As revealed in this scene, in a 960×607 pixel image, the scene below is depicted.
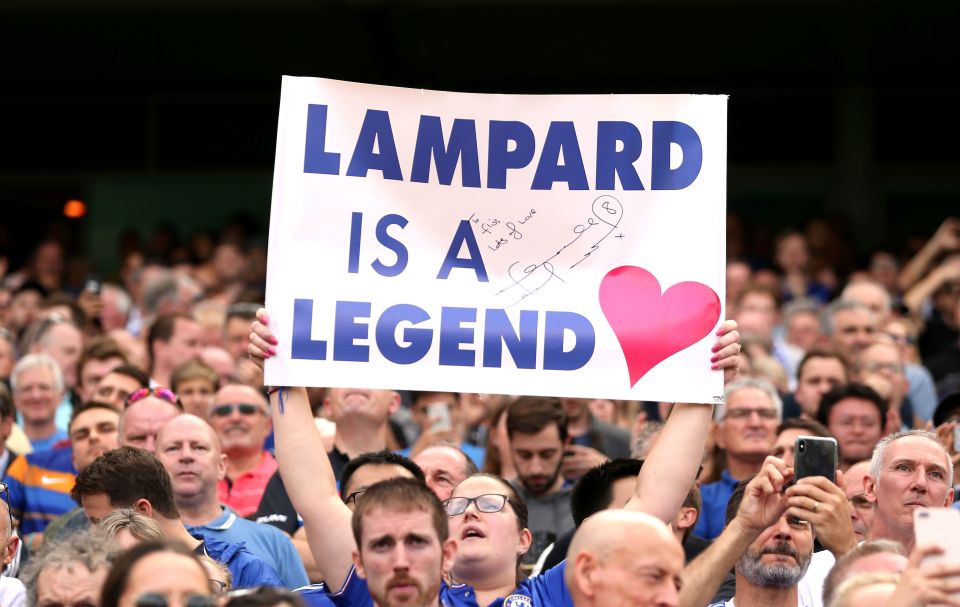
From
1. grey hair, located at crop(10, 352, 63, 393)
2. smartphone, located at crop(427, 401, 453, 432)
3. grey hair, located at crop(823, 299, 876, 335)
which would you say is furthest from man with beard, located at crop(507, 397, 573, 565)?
grey hair, located at crop(823, 299, 876, 335)

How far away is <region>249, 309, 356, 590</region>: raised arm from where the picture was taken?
6.00 metres

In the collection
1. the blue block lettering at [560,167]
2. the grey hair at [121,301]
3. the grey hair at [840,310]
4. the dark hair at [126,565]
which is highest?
the grey hair at [121,301]

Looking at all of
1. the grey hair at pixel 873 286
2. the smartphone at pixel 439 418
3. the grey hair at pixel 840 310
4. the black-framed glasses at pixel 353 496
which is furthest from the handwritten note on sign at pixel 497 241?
the grey hair at pixel 873 286

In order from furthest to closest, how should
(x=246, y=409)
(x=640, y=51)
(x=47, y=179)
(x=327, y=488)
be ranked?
1. (x=47, y=179)
2. (x=640, y=51)
3. (x=246, y=409)
4. (x=327, y=488)

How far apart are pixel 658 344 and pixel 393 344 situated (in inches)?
37.6

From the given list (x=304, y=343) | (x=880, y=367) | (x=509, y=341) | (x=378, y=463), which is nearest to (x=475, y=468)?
(x=378, y=463)

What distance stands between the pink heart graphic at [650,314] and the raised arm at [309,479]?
1.16 meters

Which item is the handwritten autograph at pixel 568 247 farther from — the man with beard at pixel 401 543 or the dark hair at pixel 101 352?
the dark hair at pixel 101 352

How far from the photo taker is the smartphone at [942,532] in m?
4.89

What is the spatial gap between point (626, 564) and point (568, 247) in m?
1.86

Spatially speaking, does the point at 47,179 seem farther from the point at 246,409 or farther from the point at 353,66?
the point at 246,409

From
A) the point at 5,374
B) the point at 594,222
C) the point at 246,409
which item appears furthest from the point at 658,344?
the point at 5,374

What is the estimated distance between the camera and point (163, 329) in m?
11.1

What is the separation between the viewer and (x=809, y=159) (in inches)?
717
